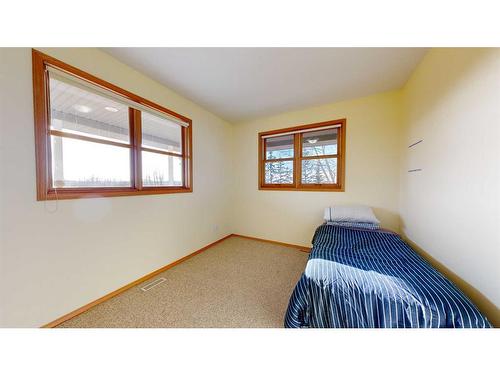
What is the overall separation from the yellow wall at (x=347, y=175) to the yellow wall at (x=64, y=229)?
4.58 feet

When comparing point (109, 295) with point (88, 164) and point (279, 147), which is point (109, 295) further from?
point (279, 147)

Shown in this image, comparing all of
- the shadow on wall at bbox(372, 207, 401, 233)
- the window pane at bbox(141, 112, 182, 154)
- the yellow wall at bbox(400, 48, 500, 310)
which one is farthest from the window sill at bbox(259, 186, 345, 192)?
the window pane at bbox(141, 112, 182, 154)

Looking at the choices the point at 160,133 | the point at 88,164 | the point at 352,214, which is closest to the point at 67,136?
the point at 88,164

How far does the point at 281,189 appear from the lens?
9.76ft

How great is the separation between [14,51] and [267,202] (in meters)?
3.10

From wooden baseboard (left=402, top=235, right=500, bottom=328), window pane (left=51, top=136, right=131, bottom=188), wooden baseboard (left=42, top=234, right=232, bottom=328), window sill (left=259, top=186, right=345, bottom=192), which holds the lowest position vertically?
wooden baseboard (left=42, top=234, right=232, bottom=328)

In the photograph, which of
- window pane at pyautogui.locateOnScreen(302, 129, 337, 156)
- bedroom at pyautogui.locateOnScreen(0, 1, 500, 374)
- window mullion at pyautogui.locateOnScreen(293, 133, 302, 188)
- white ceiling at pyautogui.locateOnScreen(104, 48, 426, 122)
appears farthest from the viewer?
window mullion at pyautogui.locateOnScreen(293, 133, 302, 188)

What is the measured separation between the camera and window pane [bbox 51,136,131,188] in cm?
134

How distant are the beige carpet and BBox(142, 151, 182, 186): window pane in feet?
3.93

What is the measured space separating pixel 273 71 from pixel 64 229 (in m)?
2.51

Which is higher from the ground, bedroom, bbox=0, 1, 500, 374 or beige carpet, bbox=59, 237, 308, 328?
bedroom, bbox=0, 1, 500, 374

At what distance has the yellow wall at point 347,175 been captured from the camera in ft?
7.43

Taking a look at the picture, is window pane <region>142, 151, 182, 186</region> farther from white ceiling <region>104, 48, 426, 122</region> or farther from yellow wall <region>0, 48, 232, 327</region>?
white ceiling <region>104, 48, 426, 122</region>

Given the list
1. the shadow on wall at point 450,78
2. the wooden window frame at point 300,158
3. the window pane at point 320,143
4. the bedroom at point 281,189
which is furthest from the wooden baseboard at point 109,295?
the shadow on wall at point 450,78
